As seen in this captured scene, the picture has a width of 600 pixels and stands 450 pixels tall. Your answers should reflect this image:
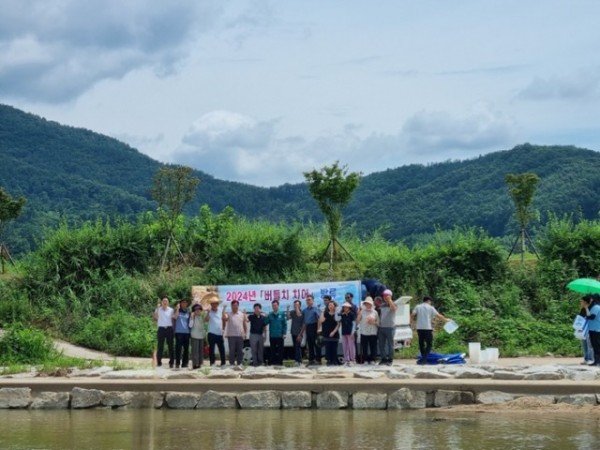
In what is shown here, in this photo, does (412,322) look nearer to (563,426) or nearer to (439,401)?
(439,401)

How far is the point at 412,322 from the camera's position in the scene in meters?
26.9

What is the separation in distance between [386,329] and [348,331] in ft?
2.74

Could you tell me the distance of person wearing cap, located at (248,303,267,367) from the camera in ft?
73.6

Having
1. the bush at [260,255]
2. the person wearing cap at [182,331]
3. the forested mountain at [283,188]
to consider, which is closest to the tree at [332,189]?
the bush at [260,255]

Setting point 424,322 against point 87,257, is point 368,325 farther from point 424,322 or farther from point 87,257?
point 87,257

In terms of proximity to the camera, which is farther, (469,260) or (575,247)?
(469,260)

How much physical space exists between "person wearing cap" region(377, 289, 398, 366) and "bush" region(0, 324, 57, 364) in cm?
795

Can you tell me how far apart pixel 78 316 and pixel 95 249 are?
10.9 ft

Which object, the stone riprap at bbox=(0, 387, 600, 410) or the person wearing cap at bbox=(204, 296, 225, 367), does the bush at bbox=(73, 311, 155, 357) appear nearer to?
the person wearing cap at bbox=(204, 296, 225, 367)

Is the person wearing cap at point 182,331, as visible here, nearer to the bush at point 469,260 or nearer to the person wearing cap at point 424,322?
the person wearing cap at point 424,322

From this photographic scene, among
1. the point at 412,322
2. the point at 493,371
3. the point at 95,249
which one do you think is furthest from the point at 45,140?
the point at 493,371

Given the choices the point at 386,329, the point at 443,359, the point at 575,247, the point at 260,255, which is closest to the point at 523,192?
the point at 575,247

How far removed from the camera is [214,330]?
74.5ft

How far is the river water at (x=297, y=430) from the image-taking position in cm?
1455
